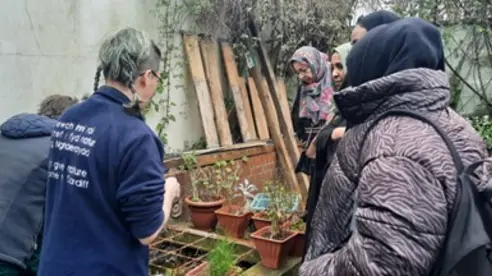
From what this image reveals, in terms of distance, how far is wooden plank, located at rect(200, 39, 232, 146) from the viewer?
4.84 metres

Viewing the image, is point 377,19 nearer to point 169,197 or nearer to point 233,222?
point 169,197

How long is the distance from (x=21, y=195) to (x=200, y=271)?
1057 mm

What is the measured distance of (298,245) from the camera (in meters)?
2.61

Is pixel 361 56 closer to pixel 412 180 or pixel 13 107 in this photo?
pixel 412 180

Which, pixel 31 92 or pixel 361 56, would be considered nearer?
pixel 361 56

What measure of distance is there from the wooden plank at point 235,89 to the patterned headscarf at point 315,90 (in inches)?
73.1

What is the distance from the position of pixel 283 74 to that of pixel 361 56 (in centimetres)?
482

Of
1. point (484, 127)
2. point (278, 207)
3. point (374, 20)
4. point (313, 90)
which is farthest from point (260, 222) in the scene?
point (484, 127)

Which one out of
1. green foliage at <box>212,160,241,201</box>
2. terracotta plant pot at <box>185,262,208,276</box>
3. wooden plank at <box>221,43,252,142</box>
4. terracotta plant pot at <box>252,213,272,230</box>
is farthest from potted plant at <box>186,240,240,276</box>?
wooden plank at <box>221,43,252,142</box>

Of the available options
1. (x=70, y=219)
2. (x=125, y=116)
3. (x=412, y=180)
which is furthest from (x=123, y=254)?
(x=412, y=180)

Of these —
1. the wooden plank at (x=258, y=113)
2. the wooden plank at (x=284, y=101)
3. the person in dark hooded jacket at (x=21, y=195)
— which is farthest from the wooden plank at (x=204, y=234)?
the wooden plank at (x=284, y=101)

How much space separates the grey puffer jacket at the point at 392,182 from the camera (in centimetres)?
85

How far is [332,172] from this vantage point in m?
1.10

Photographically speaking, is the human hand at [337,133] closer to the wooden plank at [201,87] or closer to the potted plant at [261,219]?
the potted plant at [261,219]
